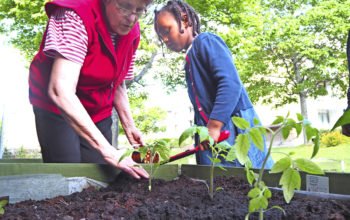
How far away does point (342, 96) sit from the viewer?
25.1 ft

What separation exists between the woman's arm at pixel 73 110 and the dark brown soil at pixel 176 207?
192 millimetres

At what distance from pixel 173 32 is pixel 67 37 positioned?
0.37 metres

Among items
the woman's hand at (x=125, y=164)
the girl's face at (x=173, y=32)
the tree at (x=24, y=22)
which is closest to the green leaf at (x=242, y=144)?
the woman's hand at (x=125, y=164)

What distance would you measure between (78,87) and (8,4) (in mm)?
4393

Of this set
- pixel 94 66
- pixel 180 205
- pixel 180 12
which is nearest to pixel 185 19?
pixel 180 12

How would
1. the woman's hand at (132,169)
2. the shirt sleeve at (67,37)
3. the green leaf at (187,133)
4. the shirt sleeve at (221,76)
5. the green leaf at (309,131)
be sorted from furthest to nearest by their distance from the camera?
the shirt sleeve at (221,76), the shirt sleeve at (67,37), the woman's hand at (132,169), the green leaf at (187,133), the green leaf at (309,131)

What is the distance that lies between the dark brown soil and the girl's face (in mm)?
631

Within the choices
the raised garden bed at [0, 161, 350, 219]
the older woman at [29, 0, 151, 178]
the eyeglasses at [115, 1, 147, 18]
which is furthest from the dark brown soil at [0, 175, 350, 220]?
the eyeglasses at [115, 1, 147, 18]

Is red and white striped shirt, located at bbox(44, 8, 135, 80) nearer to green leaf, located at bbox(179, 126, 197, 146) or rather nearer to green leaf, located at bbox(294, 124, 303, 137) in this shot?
green leaf, located at bbox(179, 126, 197, 146)

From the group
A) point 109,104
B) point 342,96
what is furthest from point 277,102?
point 109,104

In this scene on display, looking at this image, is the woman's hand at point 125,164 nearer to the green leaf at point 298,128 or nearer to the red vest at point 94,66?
the red vest at point 94,66

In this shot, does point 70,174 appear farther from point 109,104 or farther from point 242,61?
point 242,61

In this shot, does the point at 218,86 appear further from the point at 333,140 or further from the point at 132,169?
the point at 333,140

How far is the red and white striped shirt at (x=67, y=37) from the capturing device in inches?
41.7
